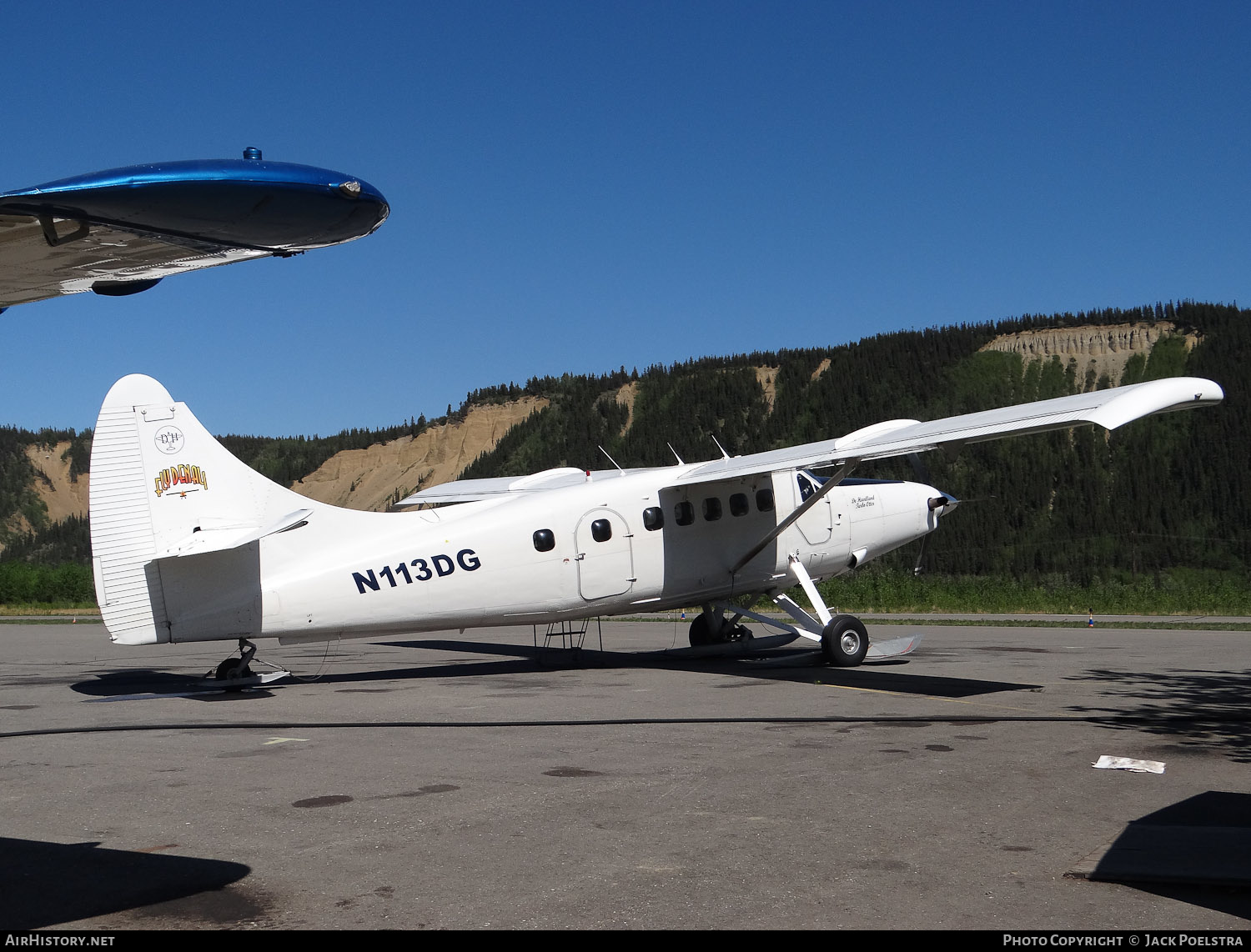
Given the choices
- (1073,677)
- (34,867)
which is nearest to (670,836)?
(34,867)

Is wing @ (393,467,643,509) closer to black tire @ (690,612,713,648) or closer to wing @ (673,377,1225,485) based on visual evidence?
wing @ (673,377,1225,485)

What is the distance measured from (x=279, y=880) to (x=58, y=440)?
437 ft

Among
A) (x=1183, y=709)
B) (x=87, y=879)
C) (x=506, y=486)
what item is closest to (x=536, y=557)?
(x=506, y=486)

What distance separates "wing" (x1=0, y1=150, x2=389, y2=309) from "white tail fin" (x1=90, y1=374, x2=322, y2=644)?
853 centimetres

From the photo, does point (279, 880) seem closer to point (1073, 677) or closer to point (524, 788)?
point (524, 788)

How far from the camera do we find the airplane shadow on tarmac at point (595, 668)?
13.5m

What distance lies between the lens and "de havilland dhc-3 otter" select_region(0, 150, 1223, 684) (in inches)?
498

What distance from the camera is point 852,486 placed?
18297 millimetres

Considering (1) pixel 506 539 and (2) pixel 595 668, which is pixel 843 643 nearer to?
(2) pixel 595 668

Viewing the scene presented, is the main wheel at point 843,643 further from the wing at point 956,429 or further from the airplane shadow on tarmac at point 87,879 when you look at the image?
the airplane shadow on tarmac at point 87,879

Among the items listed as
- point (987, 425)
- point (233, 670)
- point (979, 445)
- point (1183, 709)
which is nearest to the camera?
point (1183, 709)

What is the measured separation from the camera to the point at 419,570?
46.2 feet

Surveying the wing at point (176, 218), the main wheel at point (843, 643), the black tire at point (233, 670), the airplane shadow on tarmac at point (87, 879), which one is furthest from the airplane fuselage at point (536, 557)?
the wing at point (176, 218)

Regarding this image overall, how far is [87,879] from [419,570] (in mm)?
8551
